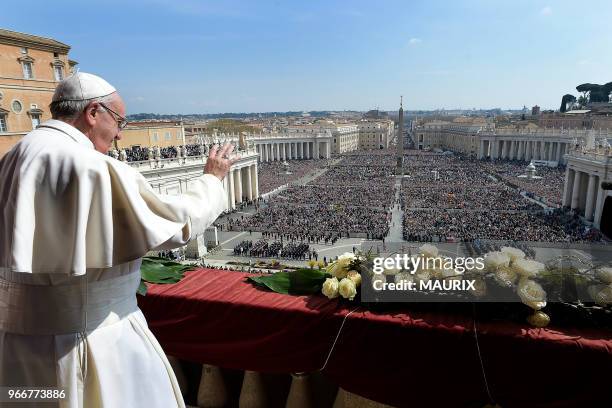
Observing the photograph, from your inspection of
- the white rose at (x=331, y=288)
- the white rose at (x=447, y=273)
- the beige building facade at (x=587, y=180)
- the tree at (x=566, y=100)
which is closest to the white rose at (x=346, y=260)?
the white rose at (x=331, y=288)

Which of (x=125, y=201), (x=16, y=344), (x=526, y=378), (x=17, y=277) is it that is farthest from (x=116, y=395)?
(x=526, y=378)

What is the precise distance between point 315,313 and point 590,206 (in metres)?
39.4

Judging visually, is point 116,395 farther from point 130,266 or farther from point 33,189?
point 33,189

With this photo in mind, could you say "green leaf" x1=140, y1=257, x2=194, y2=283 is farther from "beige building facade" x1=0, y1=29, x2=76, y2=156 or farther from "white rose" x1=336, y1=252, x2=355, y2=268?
"beige building facade" x1=0, y1=29, x2=76, y2=156

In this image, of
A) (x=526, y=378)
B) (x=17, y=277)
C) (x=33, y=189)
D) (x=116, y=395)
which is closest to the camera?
(x=33, y=189)

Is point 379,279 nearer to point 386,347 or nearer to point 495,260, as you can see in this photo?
point 386,347

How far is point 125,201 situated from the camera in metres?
1.81

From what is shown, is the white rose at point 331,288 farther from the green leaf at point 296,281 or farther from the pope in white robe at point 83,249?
the pope in white robe at point 83,249

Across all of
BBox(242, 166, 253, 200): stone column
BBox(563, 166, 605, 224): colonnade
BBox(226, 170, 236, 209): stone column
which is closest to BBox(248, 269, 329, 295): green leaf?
BBox(563, 166, 605, 224): colonnade

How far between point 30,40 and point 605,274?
31.1m

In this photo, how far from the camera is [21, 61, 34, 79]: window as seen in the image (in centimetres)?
2509

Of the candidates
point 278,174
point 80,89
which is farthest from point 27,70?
point 278,174

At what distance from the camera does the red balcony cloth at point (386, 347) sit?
2.81 m

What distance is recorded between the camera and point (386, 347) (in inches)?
124
